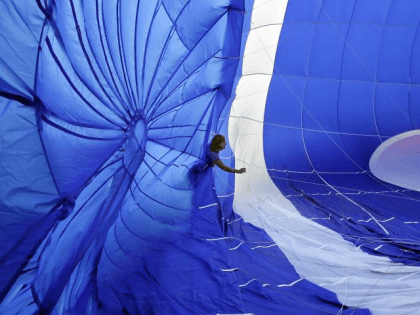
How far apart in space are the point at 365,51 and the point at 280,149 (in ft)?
3.03

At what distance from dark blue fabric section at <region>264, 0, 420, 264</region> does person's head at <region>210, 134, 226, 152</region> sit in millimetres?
1139

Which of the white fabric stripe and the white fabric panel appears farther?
the white fabric panel

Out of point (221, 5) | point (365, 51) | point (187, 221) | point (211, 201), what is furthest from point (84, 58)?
point (365, 51)

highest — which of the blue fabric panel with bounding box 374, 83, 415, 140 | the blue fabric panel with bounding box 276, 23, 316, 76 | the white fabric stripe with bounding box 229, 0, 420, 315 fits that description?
the blue fabric panel with bounding box 276, 23, 316, 76

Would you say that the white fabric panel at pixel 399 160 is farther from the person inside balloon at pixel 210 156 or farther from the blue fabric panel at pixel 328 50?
the person inside balloon at pixel 210 156

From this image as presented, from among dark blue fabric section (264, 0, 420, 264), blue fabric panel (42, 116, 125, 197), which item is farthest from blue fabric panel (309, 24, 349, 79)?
blue fabric panel (42, 116, 125, 197)

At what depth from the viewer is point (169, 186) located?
105 inches

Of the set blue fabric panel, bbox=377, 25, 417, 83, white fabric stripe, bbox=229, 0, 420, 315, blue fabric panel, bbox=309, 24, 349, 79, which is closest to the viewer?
white fabric stripe, bbox=229, 0, 420, 315

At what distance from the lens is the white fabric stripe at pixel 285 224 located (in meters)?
2.37

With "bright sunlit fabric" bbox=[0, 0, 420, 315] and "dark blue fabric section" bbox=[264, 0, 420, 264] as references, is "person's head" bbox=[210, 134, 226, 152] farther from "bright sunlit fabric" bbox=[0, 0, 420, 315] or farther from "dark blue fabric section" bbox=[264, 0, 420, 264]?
"dark blue fabric section" bbox=[264, 0, 420, 264]

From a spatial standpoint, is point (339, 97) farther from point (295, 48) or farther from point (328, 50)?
point (295, 48)

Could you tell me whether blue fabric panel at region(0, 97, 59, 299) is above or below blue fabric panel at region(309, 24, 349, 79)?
below

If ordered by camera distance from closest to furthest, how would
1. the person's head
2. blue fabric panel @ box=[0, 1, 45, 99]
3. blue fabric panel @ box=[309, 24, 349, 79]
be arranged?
1. blue fabric panel @ box=[0, 1, 45, 99]
2. the person's head
3. blue fabric panel @ box=[309, 24, 349, 79]

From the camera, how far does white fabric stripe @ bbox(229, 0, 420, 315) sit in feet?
7.78
